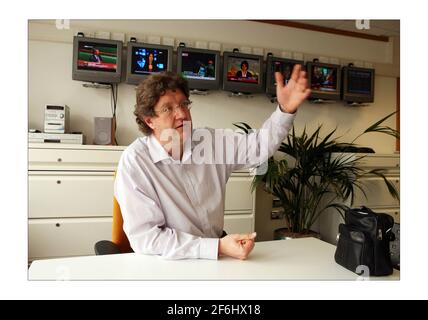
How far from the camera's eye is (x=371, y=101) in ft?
7.80

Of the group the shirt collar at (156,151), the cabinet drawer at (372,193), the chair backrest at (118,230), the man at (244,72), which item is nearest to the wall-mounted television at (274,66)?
the man at (244,72)

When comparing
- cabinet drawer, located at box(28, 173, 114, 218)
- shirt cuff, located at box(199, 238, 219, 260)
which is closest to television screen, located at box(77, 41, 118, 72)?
cabinet drawer, located at box(28, 173, 114, 218)

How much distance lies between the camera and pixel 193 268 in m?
0.72

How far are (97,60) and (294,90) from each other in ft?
5.63

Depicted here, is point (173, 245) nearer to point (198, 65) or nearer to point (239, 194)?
point (239, 194)

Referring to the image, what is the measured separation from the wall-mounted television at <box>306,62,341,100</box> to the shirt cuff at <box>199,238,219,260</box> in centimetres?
177

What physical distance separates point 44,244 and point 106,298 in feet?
4.95

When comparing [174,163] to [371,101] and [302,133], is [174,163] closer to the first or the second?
[302,133]

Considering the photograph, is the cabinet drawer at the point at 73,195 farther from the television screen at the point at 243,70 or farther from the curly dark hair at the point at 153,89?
the television screen at the point at 243,70

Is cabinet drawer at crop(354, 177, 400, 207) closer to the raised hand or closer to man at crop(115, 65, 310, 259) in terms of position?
man at crop(115, 65, 310, 259)

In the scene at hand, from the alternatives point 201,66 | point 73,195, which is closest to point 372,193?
point 201,66

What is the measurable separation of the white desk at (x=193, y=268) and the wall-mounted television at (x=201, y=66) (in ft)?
5.03

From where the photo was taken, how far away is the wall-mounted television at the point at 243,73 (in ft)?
7.28

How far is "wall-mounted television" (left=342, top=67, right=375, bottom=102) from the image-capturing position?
2352 millimetres
